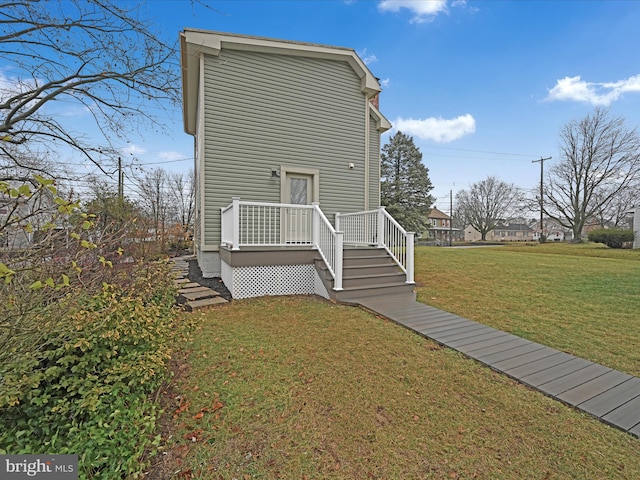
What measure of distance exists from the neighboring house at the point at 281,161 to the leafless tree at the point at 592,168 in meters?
27.2

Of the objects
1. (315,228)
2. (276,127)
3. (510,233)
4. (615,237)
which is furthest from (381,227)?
(510,233)

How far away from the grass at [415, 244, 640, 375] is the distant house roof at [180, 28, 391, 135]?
6194 millimetres

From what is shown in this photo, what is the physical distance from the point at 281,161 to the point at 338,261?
4062 millimetres

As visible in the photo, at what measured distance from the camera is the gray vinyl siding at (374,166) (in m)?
10.2

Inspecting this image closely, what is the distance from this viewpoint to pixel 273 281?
260 inches

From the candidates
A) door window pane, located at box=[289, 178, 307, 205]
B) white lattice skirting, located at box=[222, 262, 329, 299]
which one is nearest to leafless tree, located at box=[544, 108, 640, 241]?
door window pane, located at box=[289, 178, 307, 205]

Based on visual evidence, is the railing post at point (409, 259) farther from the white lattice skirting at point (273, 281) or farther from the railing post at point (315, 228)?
the railing post at point (315, 228)

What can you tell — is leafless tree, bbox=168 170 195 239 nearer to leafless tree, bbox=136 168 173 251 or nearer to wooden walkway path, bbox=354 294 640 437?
leafless tree, bbox=136 168 173 251

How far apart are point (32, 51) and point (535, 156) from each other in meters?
37.4

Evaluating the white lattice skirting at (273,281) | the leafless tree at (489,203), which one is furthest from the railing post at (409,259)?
the leafless tree at (489,203)

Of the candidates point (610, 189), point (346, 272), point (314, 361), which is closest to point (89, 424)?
point (314, 361)

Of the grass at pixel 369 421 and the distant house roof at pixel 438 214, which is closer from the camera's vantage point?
the grass at pixel 369 421

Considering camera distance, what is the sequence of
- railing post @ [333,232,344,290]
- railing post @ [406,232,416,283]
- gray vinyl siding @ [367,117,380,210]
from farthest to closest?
gray vinyl siding @ [367,117,380,210] → railing post @ [406,232,416,283] → railing post @ [333,232,344,290]

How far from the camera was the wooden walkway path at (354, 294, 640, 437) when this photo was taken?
8.58 feet
